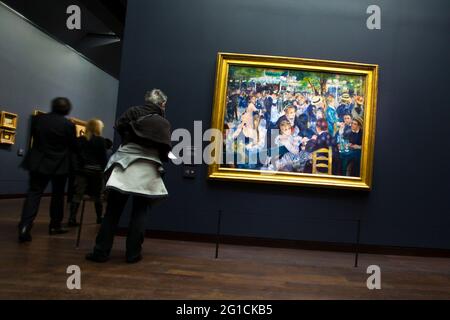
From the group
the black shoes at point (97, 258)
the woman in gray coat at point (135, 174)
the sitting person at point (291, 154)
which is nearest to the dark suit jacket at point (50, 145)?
the woman in gray coat at point (135, 174)

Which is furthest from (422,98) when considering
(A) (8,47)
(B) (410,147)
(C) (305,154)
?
(A) (8,47)

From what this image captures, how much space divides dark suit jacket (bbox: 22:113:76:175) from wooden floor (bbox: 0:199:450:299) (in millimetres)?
930

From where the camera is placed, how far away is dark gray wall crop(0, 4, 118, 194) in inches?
378

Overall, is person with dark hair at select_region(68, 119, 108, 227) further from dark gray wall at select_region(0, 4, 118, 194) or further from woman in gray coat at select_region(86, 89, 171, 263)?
dark gray wall at select_region(0, 4, 118, 194)

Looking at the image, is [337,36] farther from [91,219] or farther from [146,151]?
[91,219]

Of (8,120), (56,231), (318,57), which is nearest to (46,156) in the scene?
(56,231)

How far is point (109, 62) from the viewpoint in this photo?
1382 centimetres

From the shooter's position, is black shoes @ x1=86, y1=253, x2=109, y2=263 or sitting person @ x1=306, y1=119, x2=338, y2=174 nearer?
black shoes @ x1=86, y1=253, x2=109, y2=263

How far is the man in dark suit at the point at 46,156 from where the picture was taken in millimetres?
4645

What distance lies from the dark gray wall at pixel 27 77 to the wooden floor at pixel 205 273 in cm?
561

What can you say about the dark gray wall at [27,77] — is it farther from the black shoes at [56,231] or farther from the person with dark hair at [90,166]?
the black shoes at [56,231]

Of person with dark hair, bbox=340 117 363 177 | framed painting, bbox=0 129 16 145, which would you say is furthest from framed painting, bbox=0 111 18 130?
person with dark hair, bbox=340 117 363 177

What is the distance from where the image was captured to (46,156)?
4766 millimetres

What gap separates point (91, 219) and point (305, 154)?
4475mm
